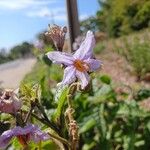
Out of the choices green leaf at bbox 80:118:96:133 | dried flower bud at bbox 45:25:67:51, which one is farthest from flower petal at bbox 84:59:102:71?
green leaf at bbox 80:118:96:133

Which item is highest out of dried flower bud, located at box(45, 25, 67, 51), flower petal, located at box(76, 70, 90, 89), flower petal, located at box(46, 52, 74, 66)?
dried flower bud, located at box(45, 25, 67, 51)

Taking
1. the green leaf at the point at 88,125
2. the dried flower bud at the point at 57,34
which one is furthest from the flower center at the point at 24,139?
the green leaf at the point at 88,125

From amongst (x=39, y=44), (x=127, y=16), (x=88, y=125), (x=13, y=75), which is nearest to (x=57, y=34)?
(x=88, y=125)

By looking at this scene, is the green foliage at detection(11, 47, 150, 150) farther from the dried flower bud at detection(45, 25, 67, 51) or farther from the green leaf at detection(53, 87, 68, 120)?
the dried flower bud at detection(45, 25, 67, 51)

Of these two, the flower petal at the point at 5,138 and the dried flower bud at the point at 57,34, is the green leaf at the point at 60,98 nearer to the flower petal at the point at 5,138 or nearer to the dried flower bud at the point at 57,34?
the dried flower bud at the point at 57,34

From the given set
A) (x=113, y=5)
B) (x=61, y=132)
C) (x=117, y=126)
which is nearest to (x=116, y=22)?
(x=113, y=5)

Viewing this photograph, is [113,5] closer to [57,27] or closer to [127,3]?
[127,3]

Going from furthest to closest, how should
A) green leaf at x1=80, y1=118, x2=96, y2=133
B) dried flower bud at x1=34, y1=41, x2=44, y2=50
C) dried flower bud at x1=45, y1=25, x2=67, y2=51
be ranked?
dried flower bud at x1=34, y1=41, x2=44, y2=50, green leaf at x1=80, y1=118, x2=96, y2=133, dried flower bud at x1=45, y1=25, x2=67, y2=51
